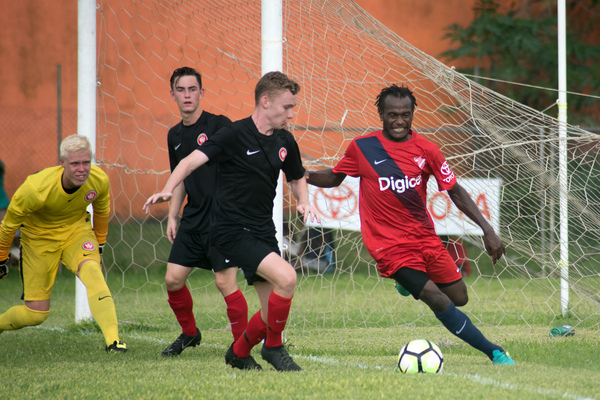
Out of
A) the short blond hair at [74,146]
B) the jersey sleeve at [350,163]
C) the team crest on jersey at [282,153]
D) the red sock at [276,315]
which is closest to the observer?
the red sock at [276,315]

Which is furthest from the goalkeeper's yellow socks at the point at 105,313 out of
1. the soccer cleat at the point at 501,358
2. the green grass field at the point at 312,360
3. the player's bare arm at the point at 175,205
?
the soccer cleat at the point at 501,358

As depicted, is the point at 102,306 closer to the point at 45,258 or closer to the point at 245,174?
the point at 45,258

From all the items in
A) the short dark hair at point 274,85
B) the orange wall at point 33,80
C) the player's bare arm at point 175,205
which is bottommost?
→ the player's bare arm at point 175,205

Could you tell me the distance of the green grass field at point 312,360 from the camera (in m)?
3.42

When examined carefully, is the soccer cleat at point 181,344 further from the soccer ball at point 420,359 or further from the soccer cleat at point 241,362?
the soccer ball at point 420,359

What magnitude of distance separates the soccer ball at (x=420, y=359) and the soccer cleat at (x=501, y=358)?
452 millimetres

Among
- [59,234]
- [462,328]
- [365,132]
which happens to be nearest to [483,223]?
[462,328]

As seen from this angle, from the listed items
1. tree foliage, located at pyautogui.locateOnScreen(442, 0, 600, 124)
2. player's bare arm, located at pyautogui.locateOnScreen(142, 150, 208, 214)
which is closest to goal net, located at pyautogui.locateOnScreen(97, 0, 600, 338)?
player's bare arm, located at pyautogui.locateOnScreen(142, 150, 208, 214)

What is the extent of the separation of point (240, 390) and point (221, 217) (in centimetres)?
106

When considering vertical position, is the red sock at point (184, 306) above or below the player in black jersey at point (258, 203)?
below

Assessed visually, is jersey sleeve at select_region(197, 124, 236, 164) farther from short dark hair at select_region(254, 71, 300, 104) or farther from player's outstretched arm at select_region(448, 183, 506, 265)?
player's outstretched arm at select_region(448, 183, 506, 265)

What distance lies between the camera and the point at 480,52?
12.8 meters

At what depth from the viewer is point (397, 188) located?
4.40m

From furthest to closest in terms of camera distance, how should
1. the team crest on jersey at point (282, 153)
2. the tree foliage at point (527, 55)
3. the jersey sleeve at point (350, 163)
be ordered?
the tree foliage at point (527, 55)
the jersey sleeve at point (350, 163)
the team crest on jersey at point (282, 153)
